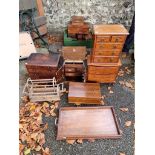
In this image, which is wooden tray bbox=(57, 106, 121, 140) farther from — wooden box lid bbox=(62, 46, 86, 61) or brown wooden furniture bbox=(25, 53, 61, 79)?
wooden box lid bbox=(62, 46, 86, 61)

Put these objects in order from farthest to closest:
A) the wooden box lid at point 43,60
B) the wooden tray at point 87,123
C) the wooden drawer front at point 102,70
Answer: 1. the wooden drawer front at point 102,70
2. the wooden box lid at point 43,60
3. the wooden tray at point 87,123

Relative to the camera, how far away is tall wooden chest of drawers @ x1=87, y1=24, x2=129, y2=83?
4406mm

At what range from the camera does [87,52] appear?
654 cm

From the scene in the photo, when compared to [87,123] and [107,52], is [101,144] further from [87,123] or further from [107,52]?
[107,52]

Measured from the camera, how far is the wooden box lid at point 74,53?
5.95 meters

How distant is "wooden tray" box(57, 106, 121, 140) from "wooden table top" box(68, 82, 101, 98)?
0.31m

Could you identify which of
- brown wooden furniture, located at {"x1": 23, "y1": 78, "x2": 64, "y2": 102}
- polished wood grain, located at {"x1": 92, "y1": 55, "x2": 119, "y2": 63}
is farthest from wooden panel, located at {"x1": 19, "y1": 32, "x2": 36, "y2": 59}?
polished wood grain, located at {"x1": 92, "y1": 55, "x2": 119, "y2": 63}

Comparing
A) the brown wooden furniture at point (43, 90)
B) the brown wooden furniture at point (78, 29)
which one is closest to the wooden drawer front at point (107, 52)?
the brown wooden furniture at point (43, 90)

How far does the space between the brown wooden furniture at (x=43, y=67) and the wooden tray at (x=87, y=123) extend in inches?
36.2

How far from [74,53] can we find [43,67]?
1.49m

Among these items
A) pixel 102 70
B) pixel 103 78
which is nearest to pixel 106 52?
pixel 102 70

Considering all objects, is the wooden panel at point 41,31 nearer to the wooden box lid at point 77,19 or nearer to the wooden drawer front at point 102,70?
the wooden box lid at point 77,19
